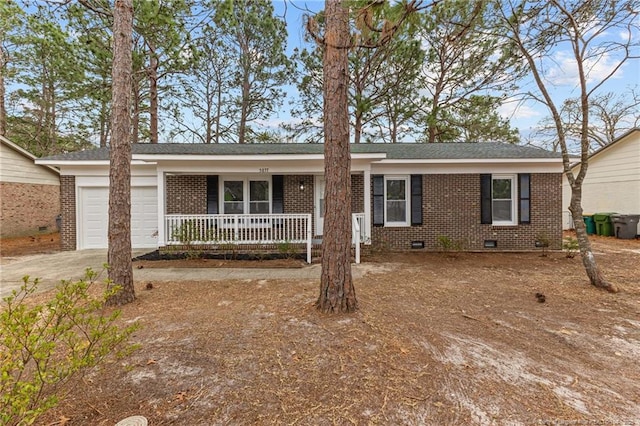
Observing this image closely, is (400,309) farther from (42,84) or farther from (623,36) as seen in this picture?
(42,84)

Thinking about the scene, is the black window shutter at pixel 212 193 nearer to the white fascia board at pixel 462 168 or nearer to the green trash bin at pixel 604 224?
the white fascia board at pixel 462 168

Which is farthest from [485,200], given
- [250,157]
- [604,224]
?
[604,224]

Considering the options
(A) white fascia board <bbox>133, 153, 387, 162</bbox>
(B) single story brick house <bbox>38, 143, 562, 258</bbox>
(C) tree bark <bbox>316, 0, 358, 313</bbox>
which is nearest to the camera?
(C) tree bark <bbox>316, 0, 358, 313</bbox>

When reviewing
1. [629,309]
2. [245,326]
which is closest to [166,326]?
[245,326]

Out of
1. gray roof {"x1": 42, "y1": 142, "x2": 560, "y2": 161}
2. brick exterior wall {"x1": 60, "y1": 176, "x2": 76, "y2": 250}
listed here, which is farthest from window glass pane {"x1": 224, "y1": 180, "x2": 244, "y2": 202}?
brick exterior wall {"x1": 60, "y1": 176, "x2": 76, "y2": 250}

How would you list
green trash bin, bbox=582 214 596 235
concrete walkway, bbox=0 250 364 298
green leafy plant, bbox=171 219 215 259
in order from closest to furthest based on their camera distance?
concrete walkway, bbox=0 250 364 298 → green leafy plant, bbox=171 219 215 259 → green trash bin, bbox=582 214 596 235

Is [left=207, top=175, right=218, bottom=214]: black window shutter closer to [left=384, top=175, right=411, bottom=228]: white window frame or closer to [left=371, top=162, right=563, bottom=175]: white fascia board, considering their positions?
[left=371, top=162, right=563, bottom=175]: white fascia board

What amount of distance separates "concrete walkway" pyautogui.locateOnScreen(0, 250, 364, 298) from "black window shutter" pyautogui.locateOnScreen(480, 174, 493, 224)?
477cm

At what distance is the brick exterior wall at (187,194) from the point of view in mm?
9023

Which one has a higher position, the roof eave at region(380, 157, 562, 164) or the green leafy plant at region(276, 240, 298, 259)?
the roof eave at region(380, 157, 562, 164)

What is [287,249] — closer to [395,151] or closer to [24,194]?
[395,151]

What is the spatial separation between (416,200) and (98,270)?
8.53 meters

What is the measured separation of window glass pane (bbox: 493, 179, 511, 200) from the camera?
9.23 meters

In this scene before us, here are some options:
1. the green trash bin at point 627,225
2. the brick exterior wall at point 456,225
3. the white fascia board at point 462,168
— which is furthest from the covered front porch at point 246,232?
the green trash bin at point 627,225
